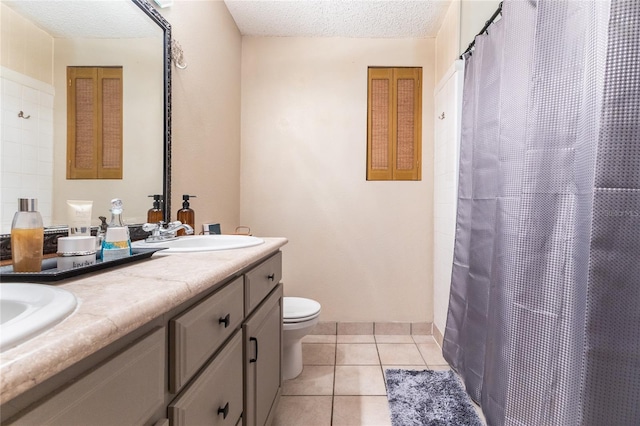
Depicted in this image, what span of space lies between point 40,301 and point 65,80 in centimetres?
79

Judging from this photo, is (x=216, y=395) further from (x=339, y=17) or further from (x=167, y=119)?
(x=339, y=17)

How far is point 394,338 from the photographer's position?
2.52 metres

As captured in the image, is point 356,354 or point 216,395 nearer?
point 216,395

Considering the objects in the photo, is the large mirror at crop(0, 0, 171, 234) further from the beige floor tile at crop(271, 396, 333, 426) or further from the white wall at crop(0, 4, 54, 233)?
the beige floor tile at crop(271, 396, 333, 426)

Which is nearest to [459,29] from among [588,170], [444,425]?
[588,170]

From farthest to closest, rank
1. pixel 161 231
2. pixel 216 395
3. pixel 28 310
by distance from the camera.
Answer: pixel 161 231 < pixel 216 395 < pixel 28 310

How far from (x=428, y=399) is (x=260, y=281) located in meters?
1.19

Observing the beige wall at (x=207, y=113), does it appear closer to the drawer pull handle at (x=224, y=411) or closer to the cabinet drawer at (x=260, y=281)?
the cabinet drawer at (x=260, y=281)

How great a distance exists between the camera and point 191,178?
1.77m

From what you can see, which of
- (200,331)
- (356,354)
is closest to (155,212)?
(200,331)

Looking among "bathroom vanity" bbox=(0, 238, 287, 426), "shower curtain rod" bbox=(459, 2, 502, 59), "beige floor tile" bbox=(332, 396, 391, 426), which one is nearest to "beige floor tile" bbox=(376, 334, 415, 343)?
"beige floor tile" bbox=(332, 396, 391, 426)

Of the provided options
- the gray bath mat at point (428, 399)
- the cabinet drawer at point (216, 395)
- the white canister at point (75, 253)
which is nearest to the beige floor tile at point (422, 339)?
the gray bath mat at point (428, 399)

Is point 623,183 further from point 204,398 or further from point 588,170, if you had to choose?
point 204,398

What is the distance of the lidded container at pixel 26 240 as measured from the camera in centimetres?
69
